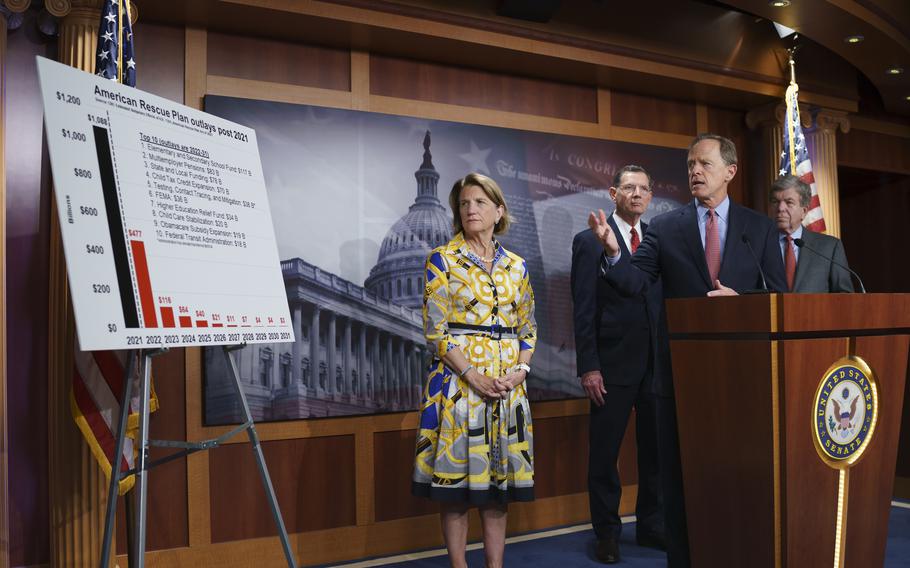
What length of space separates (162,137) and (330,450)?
1.86m

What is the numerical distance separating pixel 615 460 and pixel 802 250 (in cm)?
130

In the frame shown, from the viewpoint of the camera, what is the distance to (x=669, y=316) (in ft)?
7.13

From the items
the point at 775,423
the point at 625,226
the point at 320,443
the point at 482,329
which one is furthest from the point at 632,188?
the point at 775,423

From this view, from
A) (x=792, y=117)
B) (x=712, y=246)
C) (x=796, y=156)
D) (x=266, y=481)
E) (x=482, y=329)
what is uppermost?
(x=792, y=117)

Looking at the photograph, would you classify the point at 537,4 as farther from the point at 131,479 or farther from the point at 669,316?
the point at 131,479

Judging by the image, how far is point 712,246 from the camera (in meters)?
2.49

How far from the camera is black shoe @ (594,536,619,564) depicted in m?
3.50

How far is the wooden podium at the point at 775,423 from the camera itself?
1873 mm

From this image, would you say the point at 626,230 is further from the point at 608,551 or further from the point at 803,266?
the point at 608,551

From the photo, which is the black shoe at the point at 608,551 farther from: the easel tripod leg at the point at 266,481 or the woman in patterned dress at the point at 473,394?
the easel tripod leg at the point at 266,481

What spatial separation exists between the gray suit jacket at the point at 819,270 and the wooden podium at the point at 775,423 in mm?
1453

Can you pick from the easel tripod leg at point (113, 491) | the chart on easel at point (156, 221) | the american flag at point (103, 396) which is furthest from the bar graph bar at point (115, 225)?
the american flag at point (103, 396)

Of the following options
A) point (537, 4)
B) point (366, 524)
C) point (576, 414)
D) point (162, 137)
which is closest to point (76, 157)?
point (162, 137)

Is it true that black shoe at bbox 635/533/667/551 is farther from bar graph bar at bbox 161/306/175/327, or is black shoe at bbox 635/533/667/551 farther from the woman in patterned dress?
bar graph bar at bbox 161/306/175/327
